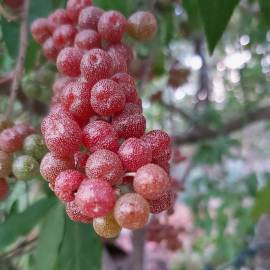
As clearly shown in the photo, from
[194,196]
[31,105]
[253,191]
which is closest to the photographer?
[31,105]

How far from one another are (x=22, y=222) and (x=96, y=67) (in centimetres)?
47

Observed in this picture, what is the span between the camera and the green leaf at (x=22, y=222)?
33.5 inches

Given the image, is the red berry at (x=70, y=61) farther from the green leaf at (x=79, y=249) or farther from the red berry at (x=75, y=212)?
the green leaf at (x=79, y=249)

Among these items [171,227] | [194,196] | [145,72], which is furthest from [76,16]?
[194,196]

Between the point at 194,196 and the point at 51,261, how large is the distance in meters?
1.23

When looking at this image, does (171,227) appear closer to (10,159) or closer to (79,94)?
(10,159)

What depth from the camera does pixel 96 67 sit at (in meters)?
0.52

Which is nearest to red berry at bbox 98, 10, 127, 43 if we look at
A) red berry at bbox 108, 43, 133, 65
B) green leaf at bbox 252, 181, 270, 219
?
red berry at bbox 108, 43, 133, 65

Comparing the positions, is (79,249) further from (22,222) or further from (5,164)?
(5,164)

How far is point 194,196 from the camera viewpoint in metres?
1.99

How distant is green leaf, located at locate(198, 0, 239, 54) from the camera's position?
72 centimetres

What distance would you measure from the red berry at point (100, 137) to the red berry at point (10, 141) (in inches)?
8.5

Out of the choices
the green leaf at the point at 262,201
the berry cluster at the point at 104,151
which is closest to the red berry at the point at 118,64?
the berry cluster at the point at 104,151

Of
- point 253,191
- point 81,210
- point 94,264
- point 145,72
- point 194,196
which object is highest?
point 81,210
